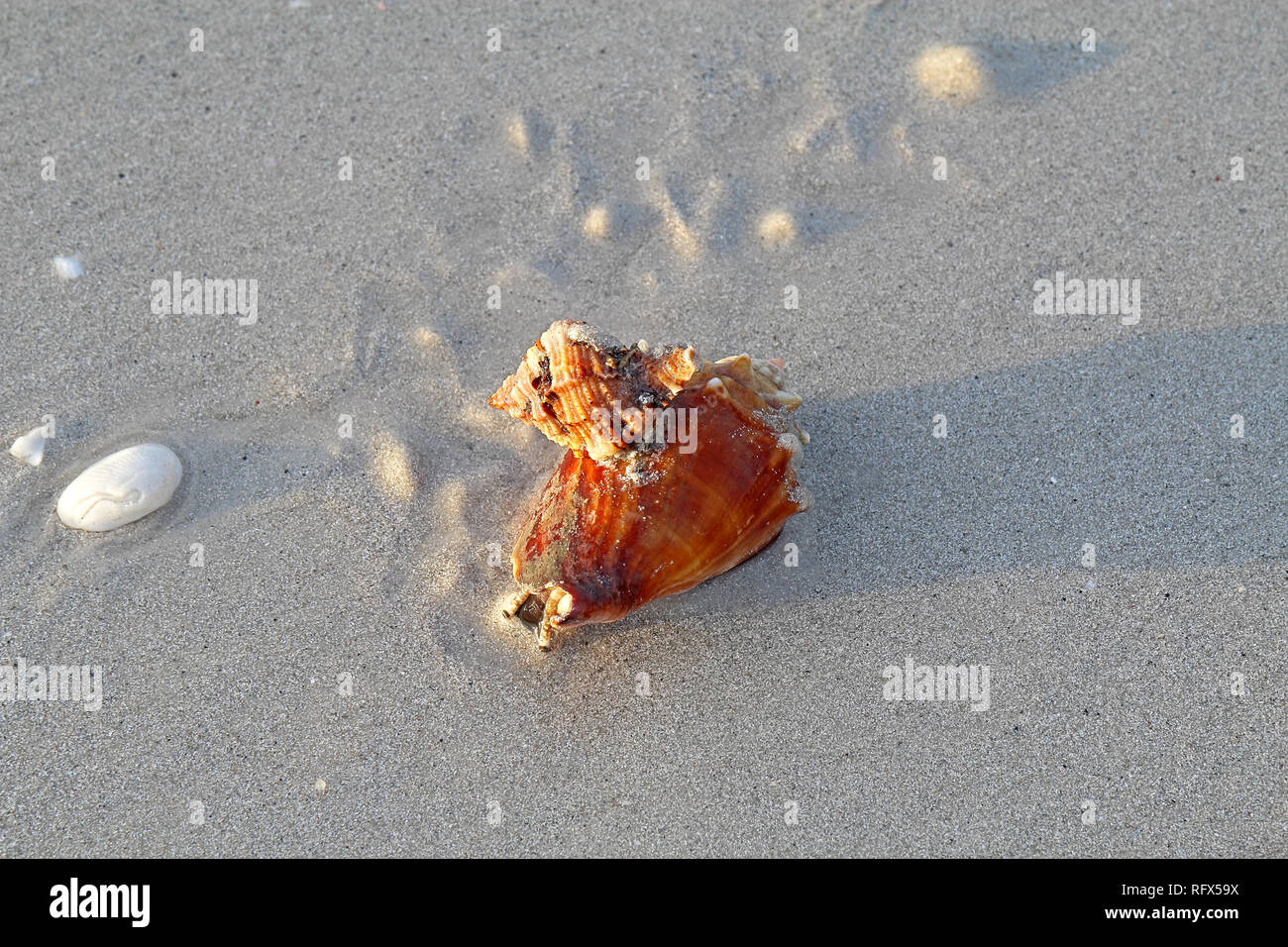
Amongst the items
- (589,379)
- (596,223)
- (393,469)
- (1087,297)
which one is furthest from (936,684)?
(596,223)

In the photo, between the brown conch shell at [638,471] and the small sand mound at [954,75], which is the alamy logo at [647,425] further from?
the small sand mound at [954,75]

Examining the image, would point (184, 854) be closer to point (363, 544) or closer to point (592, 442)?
point (363, 544)

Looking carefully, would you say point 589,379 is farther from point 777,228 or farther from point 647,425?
point 777,228

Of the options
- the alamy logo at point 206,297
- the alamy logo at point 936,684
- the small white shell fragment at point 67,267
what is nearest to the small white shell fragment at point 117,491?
the alamy logo at point 206,297

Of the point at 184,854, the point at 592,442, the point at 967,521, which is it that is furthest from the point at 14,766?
the point at 967,521

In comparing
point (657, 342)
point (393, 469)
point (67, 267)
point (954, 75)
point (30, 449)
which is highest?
point (954, 75)
